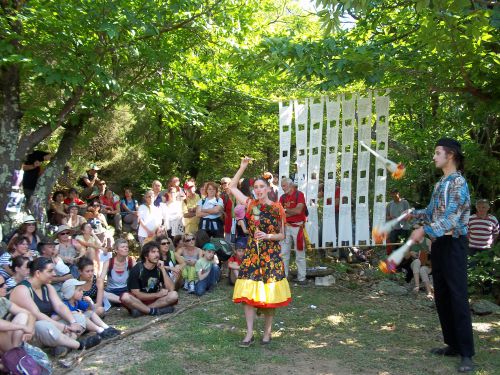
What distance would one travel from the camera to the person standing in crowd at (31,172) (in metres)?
9.91

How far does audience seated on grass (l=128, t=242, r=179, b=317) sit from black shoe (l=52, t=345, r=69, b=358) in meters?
1.59

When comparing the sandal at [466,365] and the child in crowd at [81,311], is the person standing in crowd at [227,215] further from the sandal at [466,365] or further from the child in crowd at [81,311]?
the sandal at [466,365]

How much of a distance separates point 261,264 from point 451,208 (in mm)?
1862

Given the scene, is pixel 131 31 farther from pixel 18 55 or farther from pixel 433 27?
pixel 433 27

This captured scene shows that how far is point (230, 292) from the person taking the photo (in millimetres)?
8039

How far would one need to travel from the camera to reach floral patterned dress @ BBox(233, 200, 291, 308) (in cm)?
526

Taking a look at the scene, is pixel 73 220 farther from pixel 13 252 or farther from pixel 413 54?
pixel 413 54

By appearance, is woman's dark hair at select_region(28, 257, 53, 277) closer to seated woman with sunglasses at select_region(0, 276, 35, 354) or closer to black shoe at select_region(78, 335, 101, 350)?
seated woman with sunglasses at select_region(0, 276, 35, 354)

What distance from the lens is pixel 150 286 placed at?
693cm

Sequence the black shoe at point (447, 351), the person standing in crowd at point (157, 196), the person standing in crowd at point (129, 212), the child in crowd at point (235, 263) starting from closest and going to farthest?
the black shoe at point (447, 351) → the child in crowd at point (235, 263) → the person standing in crowd at point (157, 196) → the person standing in crowd at point (129, 212)

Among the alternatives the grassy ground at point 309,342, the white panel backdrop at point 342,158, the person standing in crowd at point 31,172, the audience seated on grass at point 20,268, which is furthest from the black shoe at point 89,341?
the person standing in crowd at point 31,172

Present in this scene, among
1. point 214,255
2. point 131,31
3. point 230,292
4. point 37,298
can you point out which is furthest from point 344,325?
point 131,31

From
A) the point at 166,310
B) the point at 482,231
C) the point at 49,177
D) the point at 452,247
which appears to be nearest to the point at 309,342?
the point at 452,247

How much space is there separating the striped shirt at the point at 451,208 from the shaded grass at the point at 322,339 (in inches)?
48.5
